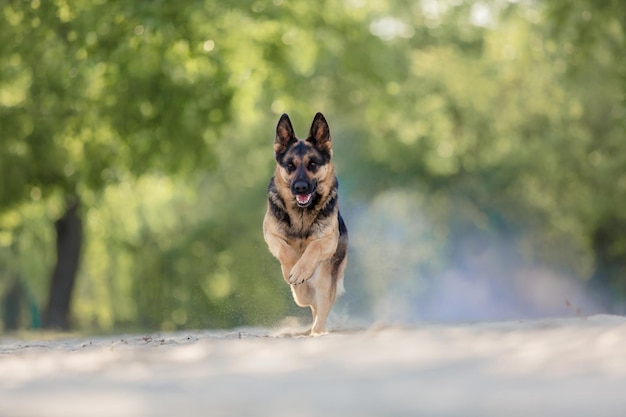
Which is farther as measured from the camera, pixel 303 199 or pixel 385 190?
pixel 385 190

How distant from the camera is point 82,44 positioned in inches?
841

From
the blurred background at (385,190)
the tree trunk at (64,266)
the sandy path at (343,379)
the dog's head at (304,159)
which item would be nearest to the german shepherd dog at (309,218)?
the dog's head at (304,159)

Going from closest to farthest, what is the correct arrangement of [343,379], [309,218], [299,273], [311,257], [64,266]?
[343,379]
[299,273]
[311,257]
[309,218]
[64,266]

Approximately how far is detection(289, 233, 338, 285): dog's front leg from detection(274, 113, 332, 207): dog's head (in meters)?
0.41

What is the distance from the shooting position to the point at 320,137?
39.3 feet

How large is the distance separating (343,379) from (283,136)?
6297mm

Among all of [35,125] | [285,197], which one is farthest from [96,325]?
[285,197]

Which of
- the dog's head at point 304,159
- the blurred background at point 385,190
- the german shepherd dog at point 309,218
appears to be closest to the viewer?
the german shepherd dog at point 309,218

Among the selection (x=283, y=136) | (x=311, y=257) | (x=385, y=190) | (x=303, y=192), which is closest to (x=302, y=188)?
(x=303, y=192)

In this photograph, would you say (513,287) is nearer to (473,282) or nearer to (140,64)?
(473,282)

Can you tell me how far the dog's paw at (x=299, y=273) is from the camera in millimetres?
11070

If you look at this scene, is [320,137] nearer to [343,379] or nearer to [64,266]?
[343,379]

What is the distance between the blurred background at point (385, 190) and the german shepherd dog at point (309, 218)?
12304mm

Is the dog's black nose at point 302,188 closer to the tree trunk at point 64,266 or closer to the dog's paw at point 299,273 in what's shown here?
the dog's paw at point 299,273
